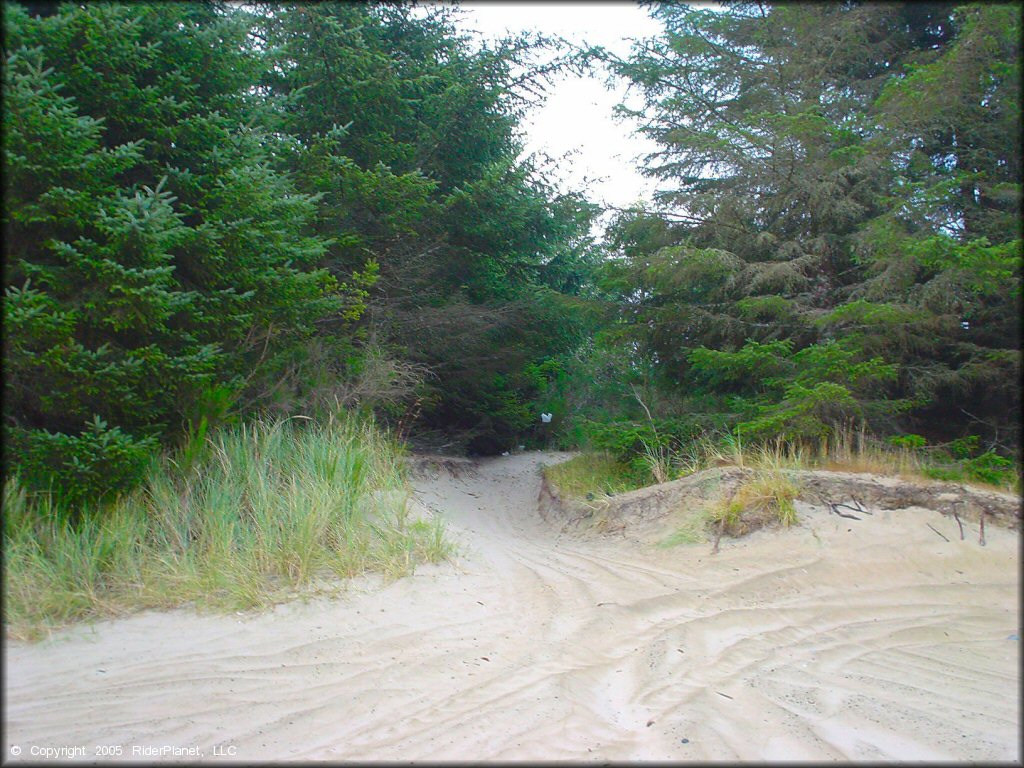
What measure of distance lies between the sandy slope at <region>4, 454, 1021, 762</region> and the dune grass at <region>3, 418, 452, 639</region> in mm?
291

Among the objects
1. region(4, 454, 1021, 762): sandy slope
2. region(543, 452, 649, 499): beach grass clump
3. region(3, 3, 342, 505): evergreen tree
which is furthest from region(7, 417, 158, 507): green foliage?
region(543, 452, 649, 499): beach grass clump

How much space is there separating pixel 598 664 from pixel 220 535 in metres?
3.43

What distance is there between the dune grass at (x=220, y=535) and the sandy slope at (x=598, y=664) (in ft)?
0.95

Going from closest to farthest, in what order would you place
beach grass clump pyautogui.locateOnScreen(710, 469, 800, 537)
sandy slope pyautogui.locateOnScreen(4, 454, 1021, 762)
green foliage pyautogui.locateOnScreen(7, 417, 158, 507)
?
sandy slope pyautogui.locateOnScreen(4, 454, 1021, 762)
green foliage pyautogui.locateOnScreen(7, 417, 158, 507)
beach grass clump pyautogui.locateOnScreen(710, 469, 800, 537)

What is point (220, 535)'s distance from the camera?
616 centimetres

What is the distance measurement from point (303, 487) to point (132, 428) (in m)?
1.66

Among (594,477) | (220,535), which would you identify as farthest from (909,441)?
(220,535)

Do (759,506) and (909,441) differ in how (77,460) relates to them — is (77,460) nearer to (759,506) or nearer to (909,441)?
(759,506)

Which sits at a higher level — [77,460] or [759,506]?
[77,460]

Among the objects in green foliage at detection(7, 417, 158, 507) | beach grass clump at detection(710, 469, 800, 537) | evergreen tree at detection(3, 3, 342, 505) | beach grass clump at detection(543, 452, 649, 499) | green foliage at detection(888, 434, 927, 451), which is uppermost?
evergreen tree at detection(3, 3, 342, 505)

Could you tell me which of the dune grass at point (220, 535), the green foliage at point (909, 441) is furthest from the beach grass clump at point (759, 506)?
the dune grass at point (220, 535)

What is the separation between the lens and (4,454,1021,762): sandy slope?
3.94m

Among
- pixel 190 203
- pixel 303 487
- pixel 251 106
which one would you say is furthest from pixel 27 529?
pixel 251 106

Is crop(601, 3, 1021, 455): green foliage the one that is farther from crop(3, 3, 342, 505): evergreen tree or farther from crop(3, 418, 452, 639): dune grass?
crop(3, 3, 342, 505): evergreen tree
